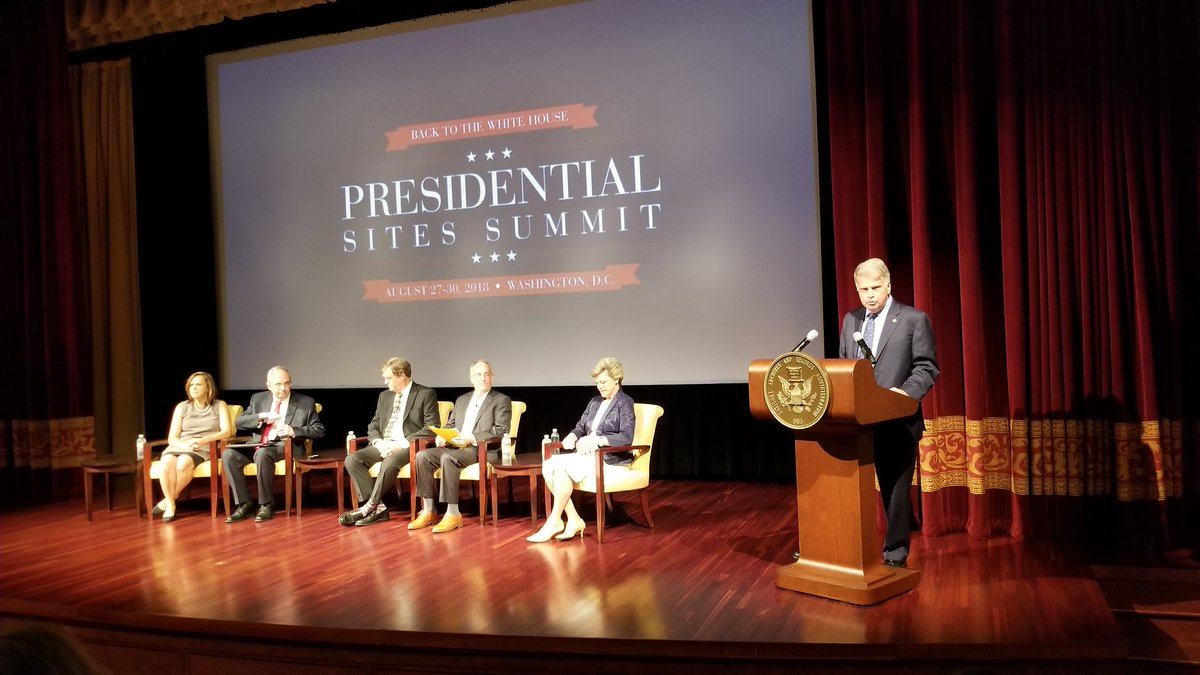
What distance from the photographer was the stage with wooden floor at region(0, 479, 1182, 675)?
3.11 metres

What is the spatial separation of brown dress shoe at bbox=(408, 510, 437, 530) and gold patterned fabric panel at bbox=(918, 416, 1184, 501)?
2775 millimetres

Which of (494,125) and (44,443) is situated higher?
(494,125)

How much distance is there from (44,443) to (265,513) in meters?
2.75

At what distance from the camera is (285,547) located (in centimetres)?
497

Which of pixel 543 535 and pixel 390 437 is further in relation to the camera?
pixel 390 437

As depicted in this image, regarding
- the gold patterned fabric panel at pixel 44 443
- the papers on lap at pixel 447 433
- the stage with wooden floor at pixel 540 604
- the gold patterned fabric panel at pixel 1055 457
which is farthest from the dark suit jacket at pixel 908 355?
the gold patterned fabric panel at pixel 44 443

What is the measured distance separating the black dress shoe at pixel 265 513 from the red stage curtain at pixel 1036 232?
369 cm

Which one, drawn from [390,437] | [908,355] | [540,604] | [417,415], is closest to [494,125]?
[417,415]

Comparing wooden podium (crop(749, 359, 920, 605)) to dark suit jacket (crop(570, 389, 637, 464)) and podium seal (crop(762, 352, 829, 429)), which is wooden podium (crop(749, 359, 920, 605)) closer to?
podium seal (crop(762, 352, 829, 429))

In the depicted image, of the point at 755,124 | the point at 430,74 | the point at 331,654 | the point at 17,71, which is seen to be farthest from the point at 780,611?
the point at 17,71

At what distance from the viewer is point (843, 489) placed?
3568mm

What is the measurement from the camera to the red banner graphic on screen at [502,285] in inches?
254

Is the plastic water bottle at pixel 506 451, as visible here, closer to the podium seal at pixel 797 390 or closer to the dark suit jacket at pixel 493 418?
the dark suit jacket at pixel 493 418

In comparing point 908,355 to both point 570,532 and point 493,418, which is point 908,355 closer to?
point 570,532
